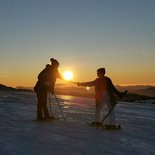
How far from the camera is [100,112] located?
1478 centimetres

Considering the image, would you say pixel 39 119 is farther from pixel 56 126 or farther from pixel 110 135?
pixel 110 135

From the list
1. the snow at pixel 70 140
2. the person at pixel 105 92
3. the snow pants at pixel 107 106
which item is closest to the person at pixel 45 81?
the snow at pixel 70 140

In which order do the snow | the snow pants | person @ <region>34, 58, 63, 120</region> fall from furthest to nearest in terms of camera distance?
person @ <region>34, 58, 63, 120</region> → the snow pants → the snow

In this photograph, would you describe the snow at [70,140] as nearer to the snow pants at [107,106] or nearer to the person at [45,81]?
the snow pants at [107,106]

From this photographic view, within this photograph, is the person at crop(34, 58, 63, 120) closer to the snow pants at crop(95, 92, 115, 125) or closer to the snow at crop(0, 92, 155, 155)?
the snow at crop(0, 92, 155, 155)

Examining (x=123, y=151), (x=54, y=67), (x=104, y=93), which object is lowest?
(x=123, y=151)

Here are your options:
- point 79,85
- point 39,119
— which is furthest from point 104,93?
point 39,119

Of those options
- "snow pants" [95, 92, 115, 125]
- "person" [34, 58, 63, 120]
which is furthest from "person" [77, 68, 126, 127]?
"person" [34, 58, 63, 120]

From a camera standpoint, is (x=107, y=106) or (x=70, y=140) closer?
(x=70, y=140)

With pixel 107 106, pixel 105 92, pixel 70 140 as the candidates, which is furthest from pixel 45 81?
pixel 70 140

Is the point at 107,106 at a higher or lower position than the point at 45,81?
lower

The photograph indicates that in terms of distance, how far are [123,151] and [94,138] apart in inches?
78.7

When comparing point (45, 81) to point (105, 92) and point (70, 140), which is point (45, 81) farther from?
point (70, 140)

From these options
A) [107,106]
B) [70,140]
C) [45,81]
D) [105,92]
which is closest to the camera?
[70,140]
